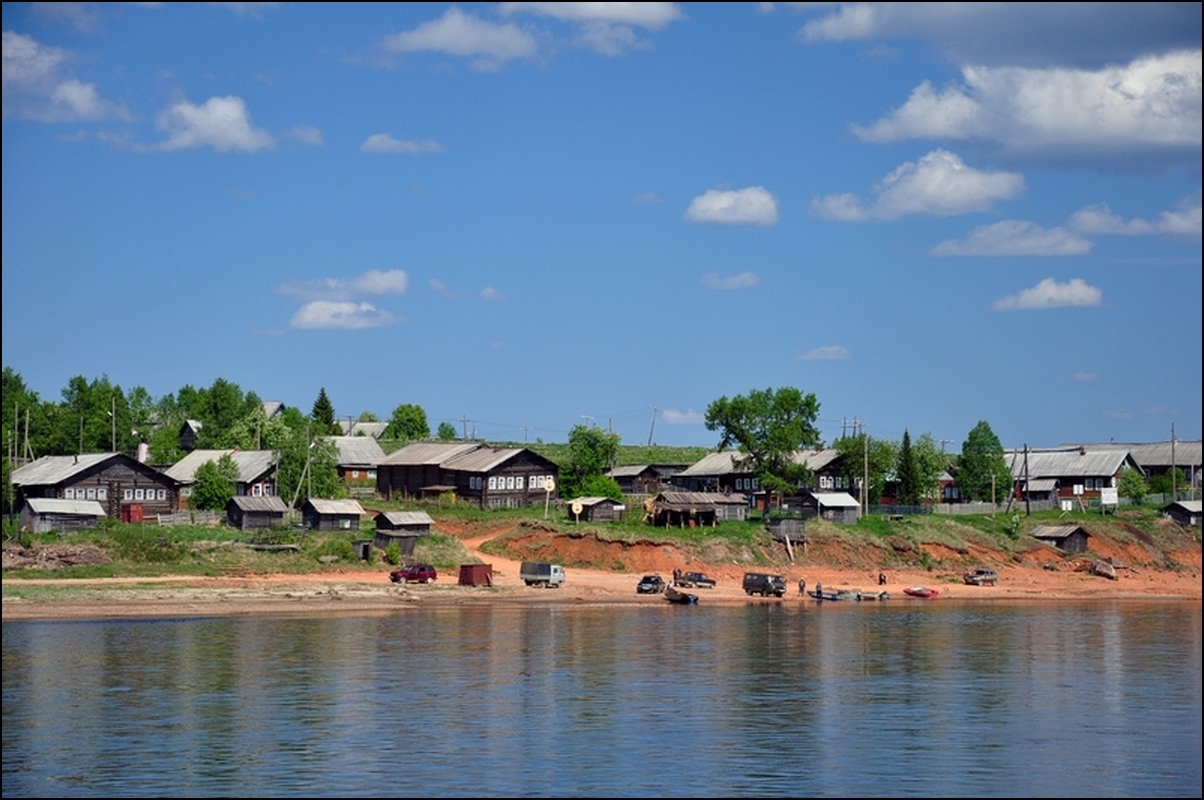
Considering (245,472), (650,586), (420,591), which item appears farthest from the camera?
(245,472)

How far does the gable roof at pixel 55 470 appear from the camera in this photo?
106188 mm

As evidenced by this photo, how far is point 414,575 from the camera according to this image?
94.9 meters

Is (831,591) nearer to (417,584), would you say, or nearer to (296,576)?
(417,584)

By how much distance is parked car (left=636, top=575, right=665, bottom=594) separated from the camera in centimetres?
9781

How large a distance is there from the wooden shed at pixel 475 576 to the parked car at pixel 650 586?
32.7 ft

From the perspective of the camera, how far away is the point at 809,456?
472 ft

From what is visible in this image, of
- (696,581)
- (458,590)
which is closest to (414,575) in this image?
(458,590)

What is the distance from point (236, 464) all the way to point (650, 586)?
40902mm

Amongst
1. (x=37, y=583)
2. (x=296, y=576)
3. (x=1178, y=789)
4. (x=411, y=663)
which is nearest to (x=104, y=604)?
(x=37, y=583)

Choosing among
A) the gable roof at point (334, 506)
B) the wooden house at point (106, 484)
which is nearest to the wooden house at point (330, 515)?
the gable roof at point (334, 506)

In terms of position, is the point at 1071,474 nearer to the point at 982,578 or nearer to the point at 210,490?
the point at 982,578

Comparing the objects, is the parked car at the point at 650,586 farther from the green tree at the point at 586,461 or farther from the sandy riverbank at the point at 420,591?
the green tree at the point at 586,461

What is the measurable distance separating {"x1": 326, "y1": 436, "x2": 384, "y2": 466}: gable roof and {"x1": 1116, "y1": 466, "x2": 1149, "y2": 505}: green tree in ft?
234

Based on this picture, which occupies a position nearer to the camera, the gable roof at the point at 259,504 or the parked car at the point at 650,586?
the parked car at the point at 650,586
